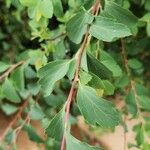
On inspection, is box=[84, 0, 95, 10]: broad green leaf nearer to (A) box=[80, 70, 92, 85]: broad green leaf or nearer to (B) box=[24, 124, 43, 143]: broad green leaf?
(A) box=[80, 70, 92, 85]: broad green leaf

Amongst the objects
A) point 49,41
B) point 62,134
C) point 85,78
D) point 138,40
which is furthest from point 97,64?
point 138,40

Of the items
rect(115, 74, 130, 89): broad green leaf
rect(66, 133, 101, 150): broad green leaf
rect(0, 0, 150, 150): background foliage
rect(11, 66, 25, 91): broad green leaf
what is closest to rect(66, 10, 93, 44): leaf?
rect(0, 0, 150, 150): background foliage

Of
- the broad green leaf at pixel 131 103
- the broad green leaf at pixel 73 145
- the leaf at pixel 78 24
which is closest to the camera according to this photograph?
the broad green leaf at pixel 73 145

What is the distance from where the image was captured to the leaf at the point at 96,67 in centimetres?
97

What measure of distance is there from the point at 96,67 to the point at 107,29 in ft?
0.29

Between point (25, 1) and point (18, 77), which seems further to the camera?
point (18, 77)

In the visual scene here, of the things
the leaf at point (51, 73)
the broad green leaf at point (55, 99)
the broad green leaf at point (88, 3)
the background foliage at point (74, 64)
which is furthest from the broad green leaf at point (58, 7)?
the broad green leaf at point (55, 99)

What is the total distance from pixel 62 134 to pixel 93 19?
0.88 ft

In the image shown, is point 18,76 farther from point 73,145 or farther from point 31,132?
→ point 73,145

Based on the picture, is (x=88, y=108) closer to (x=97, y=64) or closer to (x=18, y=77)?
(x=97, y=64)

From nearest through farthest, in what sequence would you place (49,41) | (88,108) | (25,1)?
(88,108) < (25,1) < (49,41)

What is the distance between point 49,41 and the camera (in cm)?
142

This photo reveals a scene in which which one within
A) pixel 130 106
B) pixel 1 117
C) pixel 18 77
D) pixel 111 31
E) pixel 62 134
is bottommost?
pixel 1 117

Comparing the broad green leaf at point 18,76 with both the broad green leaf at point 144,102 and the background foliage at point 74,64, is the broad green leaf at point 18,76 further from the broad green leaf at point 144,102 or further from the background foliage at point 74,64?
the broad green leaf at point 144,102
